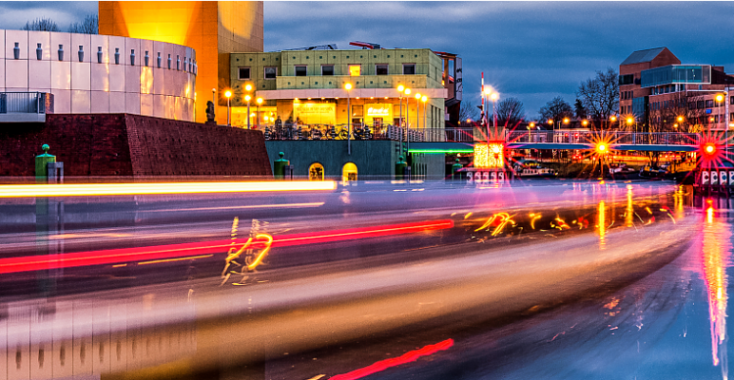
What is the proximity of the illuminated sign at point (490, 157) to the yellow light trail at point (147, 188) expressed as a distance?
19.8 m

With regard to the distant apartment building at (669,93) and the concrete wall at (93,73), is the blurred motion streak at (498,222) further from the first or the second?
the distant apartment building at (669,93)

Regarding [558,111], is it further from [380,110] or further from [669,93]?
[380,110]

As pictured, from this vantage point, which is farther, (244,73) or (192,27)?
(244,73)

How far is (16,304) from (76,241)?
755 cm

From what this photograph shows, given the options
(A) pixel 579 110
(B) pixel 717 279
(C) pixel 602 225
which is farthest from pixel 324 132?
(A) pixel 579 110

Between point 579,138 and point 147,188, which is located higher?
point 579,138

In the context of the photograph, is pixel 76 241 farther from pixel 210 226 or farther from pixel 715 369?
pixel 715 369

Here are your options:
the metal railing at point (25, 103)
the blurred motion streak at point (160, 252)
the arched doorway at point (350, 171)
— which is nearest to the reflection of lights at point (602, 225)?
the blurred motion streak at point (160, 252)

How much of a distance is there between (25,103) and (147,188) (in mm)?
6996

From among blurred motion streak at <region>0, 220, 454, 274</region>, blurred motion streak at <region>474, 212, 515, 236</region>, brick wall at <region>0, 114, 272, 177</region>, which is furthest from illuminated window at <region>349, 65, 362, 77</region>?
blurred motion streak at <region>0, 220, 454, 274</region>

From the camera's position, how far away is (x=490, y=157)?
6234cm

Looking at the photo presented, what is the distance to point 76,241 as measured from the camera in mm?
17656

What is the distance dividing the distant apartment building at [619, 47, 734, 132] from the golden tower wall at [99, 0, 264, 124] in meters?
70.2

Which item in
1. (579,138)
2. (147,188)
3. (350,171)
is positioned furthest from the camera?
(579,138)
